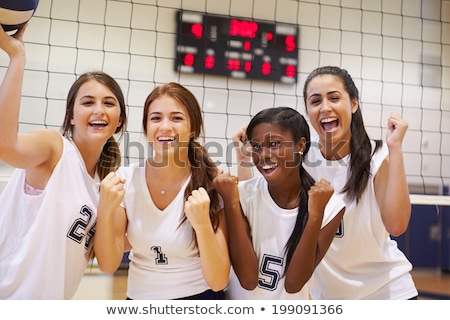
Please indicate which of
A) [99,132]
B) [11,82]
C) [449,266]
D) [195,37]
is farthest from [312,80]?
[449,266]

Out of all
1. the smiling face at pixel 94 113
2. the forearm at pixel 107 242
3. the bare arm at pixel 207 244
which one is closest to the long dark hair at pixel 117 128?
the smiling face at pixel 94 113

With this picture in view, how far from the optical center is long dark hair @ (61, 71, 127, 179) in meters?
1.41

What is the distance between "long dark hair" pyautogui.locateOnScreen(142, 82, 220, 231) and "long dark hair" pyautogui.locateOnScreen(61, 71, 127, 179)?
0.11 m

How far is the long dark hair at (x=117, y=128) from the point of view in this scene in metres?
1.41

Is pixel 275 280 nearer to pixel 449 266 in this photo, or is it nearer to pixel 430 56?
pixel 430 56

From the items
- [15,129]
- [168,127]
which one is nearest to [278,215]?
[168,127]

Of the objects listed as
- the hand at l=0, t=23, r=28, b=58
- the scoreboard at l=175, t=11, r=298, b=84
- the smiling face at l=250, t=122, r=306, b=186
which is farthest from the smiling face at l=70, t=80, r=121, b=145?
the scoreboard at l=175, t=11, r=298, b=84

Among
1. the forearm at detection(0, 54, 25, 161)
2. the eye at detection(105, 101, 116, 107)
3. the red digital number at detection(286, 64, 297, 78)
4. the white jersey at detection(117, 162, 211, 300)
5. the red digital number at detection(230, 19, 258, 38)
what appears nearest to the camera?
the forearm at detection(0, 54, 25, 161)

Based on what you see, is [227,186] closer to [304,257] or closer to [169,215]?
[169,215]

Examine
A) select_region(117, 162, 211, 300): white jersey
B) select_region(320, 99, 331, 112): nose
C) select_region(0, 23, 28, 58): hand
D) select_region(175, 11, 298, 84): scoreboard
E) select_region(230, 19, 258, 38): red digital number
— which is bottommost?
select_region(117, 162, 211, 300): white jersey

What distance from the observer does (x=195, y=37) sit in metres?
2.72

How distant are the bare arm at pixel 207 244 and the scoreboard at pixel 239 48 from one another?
4.98ft

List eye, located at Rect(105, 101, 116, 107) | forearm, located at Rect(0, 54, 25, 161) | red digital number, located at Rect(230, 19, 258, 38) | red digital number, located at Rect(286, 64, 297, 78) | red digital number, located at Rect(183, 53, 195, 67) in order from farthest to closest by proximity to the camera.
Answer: red digital number, located at Rect(286, 64, 297, 78) → red digital number, located at Rect(230, 19, 258, 38) → red digital number, located at Rect(183, 53, 195, 67) → eye, located at Rect(105, 101, 116, 107) → forearm, located at Rect(0, 54, 25, 161)

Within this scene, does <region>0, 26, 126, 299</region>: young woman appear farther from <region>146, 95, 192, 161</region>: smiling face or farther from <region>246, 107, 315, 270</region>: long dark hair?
<region>246, 107, 315, 270</region>: long dark hair
